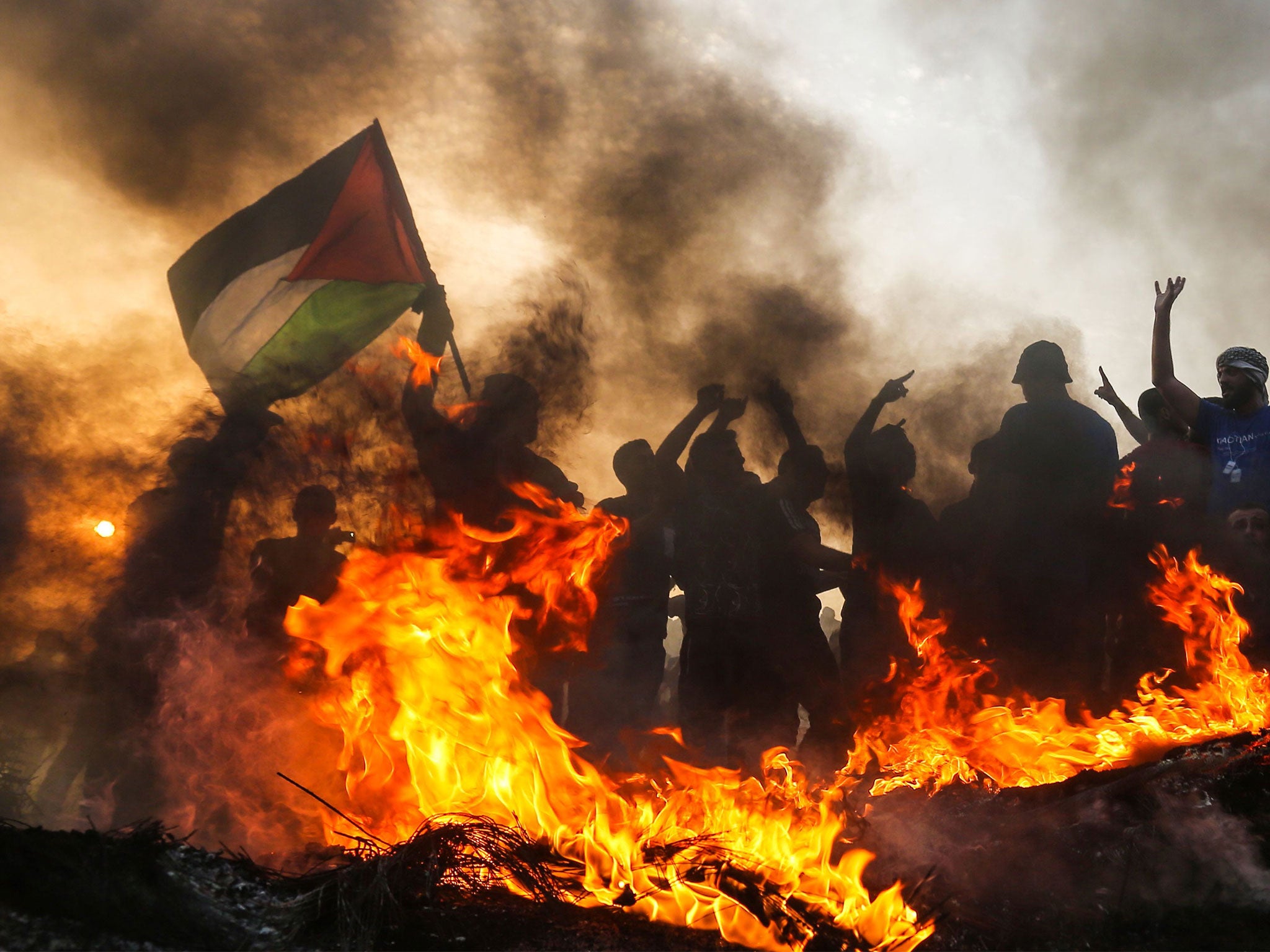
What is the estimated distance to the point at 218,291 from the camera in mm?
6500

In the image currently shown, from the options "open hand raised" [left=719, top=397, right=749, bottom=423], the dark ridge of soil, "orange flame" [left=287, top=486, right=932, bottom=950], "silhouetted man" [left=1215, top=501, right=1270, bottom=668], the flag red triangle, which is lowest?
the dark ridge of soil

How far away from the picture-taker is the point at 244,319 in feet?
21.0

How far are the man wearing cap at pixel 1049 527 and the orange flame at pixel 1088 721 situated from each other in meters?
0.40

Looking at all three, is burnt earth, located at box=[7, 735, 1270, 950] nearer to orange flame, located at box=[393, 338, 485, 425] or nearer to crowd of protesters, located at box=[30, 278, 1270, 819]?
crowd of protesters, located at box=[30, 278, 1270, 819]

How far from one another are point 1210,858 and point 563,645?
12.3 ft

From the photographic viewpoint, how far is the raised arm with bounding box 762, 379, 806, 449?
7031 mm

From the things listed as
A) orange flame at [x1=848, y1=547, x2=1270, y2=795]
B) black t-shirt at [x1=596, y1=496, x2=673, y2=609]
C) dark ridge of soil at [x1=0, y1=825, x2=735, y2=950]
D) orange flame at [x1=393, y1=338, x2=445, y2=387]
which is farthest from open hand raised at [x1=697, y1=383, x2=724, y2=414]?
dark ridge of soil at [x1=0, y1=825, x2=735, y2=950]

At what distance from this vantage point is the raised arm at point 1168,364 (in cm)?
492

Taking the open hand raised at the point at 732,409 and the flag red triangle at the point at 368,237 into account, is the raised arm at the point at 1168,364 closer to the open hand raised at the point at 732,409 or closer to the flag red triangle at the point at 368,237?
the open hand raised at the point at 732,409

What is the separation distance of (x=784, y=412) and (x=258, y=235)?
4899 mm

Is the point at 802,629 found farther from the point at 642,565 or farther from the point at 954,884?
the point at 954,884

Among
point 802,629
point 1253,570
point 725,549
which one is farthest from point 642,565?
point 1253,570

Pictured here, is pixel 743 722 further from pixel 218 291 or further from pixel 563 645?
pixel 218 291

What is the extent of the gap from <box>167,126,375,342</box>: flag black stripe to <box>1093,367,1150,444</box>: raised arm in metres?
6.31
